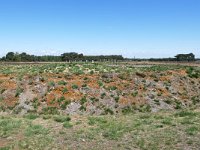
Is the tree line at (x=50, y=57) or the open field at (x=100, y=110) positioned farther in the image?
the tree line at (x=50, y=57)

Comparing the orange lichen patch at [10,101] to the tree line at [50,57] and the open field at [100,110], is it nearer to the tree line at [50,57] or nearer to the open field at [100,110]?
the open field at [100,110]

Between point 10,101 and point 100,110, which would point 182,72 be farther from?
point 10,101

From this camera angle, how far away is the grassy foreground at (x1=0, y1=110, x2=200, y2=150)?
61.5 feet

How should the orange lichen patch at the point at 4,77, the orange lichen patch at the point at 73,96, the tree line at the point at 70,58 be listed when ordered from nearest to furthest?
the orange lichen patch at the point at 73,96 < the orange lichen patch at the point at 4,77 < the tree line at the point at 70,58

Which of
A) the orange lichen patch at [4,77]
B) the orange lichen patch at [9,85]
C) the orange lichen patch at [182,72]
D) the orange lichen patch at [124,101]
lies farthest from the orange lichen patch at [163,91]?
the orange lichen patch at [4,77]

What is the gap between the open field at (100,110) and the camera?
19625 millimetres

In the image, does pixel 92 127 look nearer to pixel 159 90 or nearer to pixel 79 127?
A: pixel 79 127

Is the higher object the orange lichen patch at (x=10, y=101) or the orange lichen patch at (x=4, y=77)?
the orange lichen patch at (x=4, y=77)

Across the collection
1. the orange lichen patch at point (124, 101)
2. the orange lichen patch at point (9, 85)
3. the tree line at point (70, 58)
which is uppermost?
the tree line at point (70, 58)

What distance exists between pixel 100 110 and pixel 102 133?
13703 mm

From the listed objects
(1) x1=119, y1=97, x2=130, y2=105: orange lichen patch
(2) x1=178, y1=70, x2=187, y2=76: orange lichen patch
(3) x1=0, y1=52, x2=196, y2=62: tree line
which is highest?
(3) x1=0, y1=52, x2=196, y2=62: tree line

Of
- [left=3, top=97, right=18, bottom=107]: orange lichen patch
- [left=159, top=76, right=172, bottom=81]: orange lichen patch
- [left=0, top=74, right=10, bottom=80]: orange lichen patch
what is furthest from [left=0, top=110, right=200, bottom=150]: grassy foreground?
[left=159, top=76, right=172, bottom=81]: orange lichen patch

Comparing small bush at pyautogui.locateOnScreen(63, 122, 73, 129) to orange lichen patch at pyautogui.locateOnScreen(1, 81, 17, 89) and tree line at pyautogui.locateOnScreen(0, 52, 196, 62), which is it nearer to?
orange lichen patch at pyautogui.locateOnScreen(1, 81, 17, 89)

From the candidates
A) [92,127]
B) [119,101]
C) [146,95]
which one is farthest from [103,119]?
[146,95]
